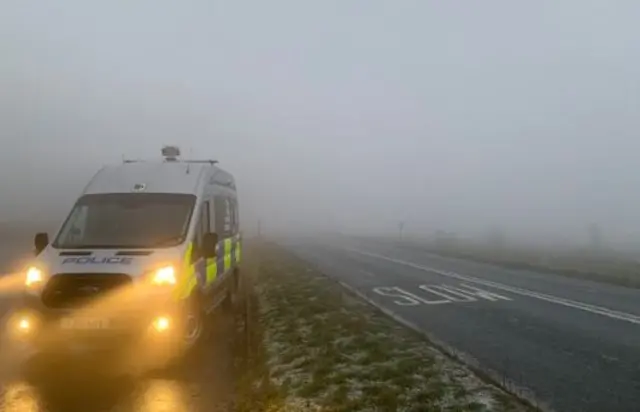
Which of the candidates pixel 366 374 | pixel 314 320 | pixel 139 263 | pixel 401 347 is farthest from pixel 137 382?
pixel 314 320

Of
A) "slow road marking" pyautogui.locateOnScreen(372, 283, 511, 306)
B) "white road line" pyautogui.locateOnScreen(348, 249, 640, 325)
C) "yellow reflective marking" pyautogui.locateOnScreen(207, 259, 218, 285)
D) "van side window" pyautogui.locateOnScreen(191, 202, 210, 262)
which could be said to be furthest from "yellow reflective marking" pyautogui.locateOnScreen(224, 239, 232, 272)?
"white road line" pyautogui.locateOnScreen(348, 249, 640, 325)

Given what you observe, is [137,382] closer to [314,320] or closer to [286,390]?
[286,390]

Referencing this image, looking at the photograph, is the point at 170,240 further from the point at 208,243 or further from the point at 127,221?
the point at 127,221

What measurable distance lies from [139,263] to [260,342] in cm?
247

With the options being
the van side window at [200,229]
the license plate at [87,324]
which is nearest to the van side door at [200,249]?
the van side window at [200,229]

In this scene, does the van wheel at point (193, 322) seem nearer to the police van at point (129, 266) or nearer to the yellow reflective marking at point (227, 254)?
the police van at point (129, 266)

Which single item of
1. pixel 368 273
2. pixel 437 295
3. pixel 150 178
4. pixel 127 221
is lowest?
pixel 368 273

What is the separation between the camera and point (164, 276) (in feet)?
26.9

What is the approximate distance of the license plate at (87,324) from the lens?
794cm

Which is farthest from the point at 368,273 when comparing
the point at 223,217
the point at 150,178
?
the point at 150,178

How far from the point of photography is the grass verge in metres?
6.25

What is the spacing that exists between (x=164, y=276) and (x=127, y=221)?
64.9 inches

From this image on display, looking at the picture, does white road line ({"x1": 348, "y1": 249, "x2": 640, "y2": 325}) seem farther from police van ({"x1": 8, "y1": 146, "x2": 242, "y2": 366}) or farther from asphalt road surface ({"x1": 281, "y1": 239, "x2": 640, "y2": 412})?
police van ({"x1": 8, "y1": 146, "x2": 242, "y2": 366})

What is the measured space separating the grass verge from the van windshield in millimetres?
2098
